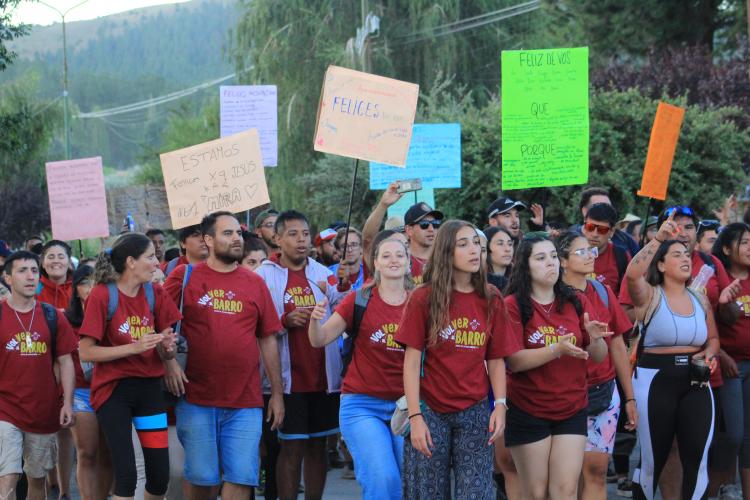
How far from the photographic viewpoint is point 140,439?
704 centimetres

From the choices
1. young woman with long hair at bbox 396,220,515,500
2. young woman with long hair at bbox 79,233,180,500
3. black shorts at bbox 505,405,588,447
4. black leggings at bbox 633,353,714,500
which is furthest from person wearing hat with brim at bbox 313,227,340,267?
young woman with long hair at bbox 396,220,515,500

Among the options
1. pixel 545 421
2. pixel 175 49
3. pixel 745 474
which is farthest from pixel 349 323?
pixel 175 49

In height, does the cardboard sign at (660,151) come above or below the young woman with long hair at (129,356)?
above

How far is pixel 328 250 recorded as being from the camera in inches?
408

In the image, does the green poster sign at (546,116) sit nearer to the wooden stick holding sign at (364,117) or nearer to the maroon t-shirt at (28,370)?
the wooden stick holding sign at (364,117)

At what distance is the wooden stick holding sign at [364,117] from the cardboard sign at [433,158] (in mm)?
3666

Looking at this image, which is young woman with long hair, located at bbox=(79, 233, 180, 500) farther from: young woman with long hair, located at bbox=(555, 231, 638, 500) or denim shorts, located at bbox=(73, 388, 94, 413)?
young woman with long hair, located at bbox=(555, 231, 638, 500)

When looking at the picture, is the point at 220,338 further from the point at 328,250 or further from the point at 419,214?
the point at 328,250

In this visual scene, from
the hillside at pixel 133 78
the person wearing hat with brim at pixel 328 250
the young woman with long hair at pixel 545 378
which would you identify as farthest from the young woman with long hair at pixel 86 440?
the hillside at pixel 133 78

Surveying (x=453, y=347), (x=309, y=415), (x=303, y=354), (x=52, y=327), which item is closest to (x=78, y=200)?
(x=52, y=327)

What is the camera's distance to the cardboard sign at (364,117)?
28.2 ft

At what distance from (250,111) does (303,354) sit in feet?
18.3

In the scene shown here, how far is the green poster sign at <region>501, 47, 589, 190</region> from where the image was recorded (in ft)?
31.9

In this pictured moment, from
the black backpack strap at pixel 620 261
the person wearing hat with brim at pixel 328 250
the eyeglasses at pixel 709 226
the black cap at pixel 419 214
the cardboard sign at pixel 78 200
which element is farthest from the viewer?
the cardboard sign at pixel 78 200
